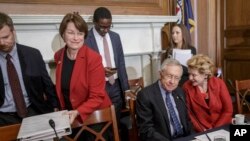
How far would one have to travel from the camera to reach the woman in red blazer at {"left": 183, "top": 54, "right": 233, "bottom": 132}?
198 centimetres

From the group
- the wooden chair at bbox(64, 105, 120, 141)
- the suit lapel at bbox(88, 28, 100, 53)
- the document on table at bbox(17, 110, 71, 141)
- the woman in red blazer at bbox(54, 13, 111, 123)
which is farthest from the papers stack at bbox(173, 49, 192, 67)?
the document on table at bbox(17, 110, 71, 141)

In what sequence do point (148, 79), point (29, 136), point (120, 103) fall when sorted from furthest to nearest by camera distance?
point (148, 79) → point (120, 103) → point (29, 136)

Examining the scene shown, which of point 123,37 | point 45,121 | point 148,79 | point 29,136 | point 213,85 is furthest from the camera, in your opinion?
point 148,79

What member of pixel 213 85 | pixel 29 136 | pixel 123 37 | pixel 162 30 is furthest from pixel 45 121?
pixel 162 30

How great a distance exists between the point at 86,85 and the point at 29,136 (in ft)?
1.80

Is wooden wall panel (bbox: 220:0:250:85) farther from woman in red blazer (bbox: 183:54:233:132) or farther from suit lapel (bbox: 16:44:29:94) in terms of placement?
suit lapel (bbox: 16:44:29:94)

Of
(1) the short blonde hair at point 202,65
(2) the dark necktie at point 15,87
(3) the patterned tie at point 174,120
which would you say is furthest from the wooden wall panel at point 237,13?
(2) the dark necktie at point 15,87

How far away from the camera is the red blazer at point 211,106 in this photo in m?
1.97

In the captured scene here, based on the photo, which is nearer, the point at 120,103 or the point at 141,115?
the point at 141,115

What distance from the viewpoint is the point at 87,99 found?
1.67 metres

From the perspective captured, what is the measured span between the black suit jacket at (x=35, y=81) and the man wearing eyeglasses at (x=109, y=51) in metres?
0.67

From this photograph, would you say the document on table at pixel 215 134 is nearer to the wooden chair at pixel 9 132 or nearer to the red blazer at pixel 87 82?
the red blazer at pixel 87 82

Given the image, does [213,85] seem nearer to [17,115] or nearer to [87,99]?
[87,99]

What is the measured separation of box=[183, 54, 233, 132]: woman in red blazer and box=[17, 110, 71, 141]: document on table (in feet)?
3.41
